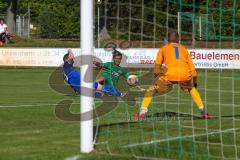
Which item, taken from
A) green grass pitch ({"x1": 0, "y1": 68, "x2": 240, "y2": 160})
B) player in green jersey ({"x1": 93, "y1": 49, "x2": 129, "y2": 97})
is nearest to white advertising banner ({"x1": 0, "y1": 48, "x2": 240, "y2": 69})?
player in green jersey ({"x1": 93, "y1": 49, "x2": 129, "y2": 97})

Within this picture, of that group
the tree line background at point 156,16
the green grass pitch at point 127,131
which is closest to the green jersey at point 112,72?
the green grass pitch at point 127,131

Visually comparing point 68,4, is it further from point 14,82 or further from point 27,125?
point 27,125

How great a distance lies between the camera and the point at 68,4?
205ft

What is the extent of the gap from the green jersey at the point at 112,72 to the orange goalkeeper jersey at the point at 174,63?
384cm

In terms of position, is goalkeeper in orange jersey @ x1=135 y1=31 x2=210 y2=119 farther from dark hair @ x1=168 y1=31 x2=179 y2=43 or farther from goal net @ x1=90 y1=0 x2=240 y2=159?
goal net @ x1=90 y1=0 x2=240 y2=159

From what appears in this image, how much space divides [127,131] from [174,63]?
2671 mm

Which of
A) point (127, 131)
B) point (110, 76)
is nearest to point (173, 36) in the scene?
point (127, 131)

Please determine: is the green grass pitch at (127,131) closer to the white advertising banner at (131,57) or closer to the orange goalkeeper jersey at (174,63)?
the orange goalkeeper jersey at (174,63)

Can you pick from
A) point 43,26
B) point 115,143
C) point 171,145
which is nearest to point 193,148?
point 171,145

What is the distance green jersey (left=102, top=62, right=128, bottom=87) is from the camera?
Answer: 56.4 feet

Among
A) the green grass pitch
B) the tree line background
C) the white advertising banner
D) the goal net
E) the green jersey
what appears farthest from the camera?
the white advertising banner

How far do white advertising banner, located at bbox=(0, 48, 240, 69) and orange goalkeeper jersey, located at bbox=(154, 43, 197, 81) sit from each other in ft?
45.0

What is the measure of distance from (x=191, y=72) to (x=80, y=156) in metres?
5.31

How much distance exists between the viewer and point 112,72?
17500 millimetres
